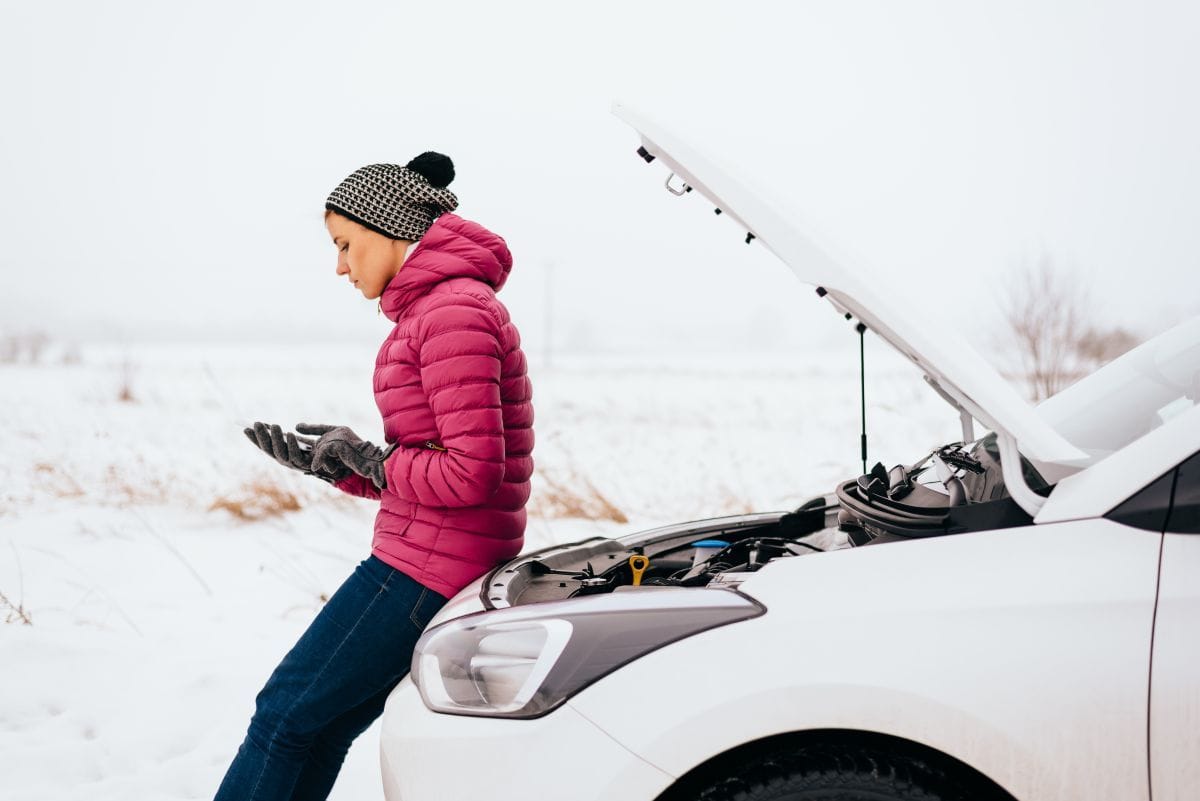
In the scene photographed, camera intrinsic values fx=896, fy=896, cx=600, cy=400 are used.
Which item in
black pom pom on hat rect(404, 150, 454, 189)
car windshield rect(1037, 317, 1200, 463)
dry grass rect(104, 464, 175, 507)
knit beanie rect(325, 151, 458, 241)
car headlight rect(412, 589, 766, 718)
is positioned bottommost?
dry grass rect(104, 464, 175, 507)

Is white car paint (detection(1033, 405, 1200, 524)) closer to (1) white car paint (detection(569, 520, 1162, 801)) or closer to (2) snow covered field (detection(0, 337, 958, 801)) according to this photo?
(1) white car paint (detection(569, 520, 1162, 801))

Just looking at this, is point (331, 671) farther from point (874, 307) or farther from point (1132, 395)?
point (1132, 395)

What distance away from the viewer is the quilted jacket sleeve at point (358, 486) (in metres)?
2.30

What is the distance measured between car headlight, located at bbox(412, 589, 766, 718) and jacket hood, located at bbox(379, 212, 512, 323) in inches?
29.7

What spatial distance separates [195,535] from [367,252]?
4973mm

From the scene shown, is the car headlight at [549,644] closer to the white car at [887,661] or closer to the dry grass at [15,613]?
the white car at [887,661]

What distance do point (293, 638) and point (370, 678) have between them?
101 inches

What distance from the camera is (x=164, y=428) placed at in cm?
1285

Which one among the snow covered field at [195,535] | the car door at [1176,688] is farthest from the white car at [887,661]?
the snow covered field at [195,535]

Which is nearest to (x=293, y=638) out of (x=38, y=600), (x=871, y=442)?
(x=38, y=600)

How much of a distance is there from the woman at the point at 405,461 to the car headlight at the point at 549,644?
0.27 meters

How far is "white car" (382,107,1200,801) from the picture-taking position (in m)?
1.36

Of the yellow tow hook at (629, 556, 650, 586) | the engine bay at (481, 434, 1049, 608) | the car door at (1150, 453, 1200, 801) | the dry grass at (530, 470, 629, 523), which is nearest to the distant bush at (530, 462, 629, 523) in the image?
the dry grass at (530, 470, 629, 523)

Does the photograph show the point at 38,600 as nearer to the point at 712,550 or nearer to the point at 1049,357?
the point at 712,550
